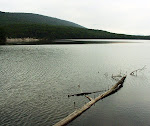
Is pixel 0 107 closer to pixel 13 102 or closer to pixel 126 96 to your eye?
pixel 13 102

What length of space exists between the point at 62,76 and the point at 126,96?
661 inches

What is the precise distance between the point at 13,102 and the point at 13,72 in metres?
19.6

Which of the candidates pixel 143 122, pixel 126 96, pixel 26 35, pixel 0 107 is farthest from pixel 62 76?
pixel 26 35

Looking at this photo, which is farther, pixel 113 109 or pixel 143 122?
pixel 113 109

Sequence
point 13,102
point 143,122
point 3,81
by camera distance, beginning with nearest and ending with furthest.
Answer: point 143,122 → point 13,102 → point 3,81

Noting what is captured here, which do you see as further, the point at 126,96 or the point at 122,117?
the point at 126,96

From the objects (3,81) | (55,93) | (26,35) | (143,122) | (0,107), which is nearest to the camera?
(143,122)

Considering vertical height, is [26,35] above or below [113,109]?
above

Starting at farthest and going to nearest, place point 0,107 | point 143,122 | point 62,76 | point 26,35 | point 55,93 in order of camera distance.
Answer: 1. point 26,35
2. point 62,76
3. point 55,93
4. point 0,107
5. point 143,122

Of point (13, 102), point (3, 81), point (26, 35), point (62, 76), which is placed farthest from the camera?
point (26, 35)

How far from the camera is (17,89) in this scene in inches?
1179

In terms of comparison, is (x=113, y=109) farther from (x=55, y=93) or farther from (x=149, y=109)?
(x=55, y=93)

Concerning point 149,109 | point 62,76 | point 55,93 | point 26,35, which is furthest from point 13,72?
point 26,35

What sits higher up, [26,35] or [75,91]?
[26,35]
